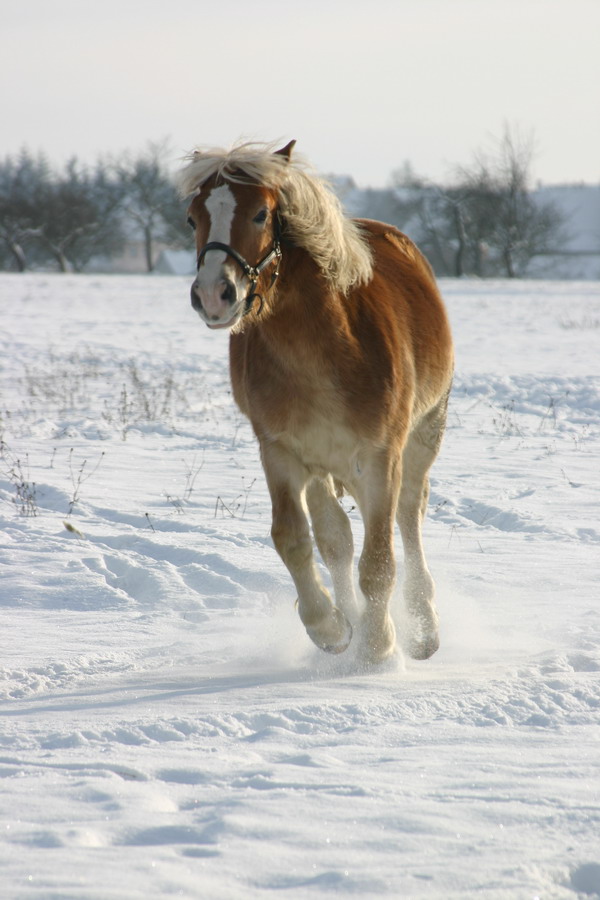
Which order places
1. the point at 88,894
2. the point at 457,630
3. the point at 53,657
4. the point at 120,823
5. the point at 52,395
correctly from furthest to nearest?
the point at 52,395 → the point at 457,630 → the point at 53,657 → the point at 120,823 → the point at 88,894

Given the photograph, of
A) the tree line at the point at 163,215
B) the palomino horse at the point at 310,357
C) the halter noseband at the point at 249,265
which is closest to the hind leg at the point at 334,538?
the palomino horse at the point at 310,357

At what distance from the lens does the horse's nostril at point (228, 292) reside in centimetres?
348

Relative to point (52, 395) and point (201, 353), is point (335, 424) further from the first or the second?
point (201, 353)

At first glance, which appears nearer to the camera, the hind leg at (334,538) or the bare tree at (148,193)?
the hind leg at (334,538)

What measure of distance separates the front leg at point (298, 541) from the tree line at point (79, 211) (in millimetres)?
55821

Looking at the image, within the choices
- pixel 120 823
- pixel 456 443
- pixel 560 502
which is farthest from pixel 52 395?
pixel 120 823

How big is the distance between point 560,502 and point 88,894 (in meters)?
5.33

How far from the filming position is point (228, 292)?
349 centimetres

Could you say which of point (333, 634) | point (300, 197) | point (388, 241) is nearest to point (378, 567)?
point (333, 634)

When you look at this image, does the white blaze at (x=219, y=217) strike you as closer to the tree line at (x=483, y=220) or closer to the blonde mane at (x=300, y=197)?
the blonde mane at (x=300, y=197)

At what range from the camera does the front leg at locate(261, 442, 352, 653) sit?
13.5 ft

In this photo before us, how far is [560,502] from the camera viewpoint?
6887 mm

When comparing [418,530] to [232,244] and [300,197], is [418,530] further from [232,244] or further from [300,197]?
[232,244]

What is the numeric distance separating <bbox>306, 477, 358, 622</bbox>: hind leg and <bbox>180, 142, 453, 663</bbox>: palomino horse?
22 centimetres
